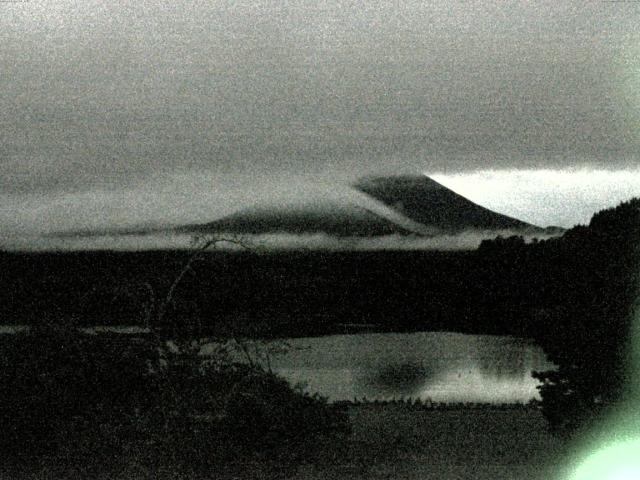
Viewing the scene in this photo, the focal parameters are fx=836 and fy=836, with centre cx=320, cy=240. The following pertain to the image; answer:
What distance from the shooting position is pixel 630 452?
226 inches

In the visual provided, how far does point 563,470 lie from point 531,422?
133cm

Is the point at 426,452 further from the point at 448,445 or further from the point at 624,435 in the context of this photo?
the point at 624,435

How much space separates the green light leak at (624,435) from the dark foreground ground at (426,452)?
457mm

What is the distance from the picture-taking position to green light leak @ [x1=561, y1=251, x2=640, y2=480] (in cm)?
574

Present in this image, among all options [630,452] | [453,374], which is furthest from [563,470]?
[453,374]

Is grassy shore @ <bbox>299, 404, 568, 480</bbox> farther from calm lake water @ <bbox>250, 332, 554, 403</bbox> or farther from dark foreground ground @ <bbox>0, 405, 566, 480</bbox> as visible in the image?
calm lake water @ <bbox>250, 332, 554, 403</bbox>

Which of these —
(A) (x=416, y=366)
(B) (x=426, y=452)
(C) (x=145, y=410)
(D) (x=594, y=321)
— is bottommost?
(B) (x=426, y=452)

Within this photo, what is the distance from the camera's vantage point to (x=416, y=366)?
8453 millimetres

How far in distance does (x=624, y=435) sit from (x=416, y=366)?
293 cm

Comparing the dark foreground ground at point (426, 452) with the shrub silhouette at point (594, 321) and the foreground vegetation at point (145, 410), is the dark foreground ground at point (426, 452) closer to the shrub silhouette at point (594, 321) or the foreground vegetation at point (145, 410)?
the foreground vegetation at point (145, 410)

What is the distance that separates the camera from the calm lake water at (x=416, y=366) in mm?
8086

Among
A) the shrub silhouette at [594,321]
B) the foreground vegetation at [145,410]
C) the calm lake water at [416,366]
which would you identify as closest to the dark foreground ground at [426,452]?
the foreground vegetation at [145,410]

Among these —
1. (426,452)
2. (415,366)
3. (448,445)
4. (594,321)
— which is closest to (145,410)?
(426,452)

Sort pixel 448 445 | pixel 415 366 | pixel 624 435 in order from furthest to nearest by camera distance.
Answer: pixel 415 366, pixel 448 445, pixel 624 435
